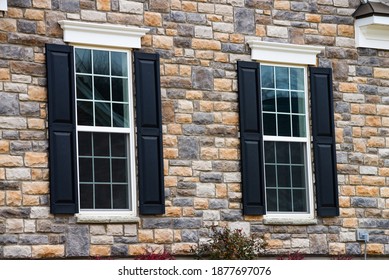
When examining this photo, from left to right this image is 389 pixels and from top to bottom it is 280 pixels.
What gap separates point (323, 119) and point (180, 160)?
2563 millimetres

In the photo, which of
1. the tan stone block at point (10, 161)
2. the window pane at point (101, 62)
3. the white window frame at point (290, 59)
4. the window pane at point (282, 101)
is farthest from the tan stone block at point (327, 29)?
the tan stone block at point (10, 161)

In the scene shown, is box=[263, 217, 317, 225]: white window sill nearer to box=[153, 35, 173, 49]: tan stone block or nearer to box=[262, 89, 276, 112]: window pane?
box=[262, 89, 276, 112]: window pane

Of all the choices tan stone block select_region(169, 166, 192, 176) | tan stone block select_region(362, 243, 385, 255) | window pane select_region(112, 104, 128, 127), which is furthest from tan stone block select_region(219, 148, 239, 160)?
tan stone block select_region(362, 243, 385, 255)

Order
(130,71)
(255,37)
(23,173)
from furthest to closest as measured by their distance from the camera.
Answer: (255,37) < (130,71) < (23,173)

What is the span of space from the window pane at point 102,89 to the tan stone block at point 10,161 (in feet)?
4.82

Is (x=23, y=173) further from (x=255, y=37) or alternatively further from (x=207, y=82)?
(x=255, y=37)

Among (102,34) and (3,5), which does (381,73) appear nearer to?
(102,34)

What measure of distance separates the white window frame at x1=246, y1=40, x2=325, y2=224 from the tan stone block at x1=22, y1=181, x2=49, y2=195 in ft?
11.4

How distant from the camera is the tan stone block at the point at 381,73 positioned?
18422mm

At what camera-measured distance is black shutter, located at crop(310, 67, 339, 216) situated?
17562 millimetres

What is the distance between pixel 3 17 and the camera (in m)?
15.2

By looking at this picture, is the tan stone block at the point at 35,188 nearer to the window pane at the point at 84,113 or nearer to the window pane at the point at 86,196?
the window pane at the point at 86,196

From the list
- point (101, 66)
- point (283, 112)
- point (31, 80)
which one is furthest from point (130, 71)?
point (283, 112)

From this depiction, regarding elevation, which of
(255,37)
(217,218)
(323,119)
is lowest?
(217,218)
